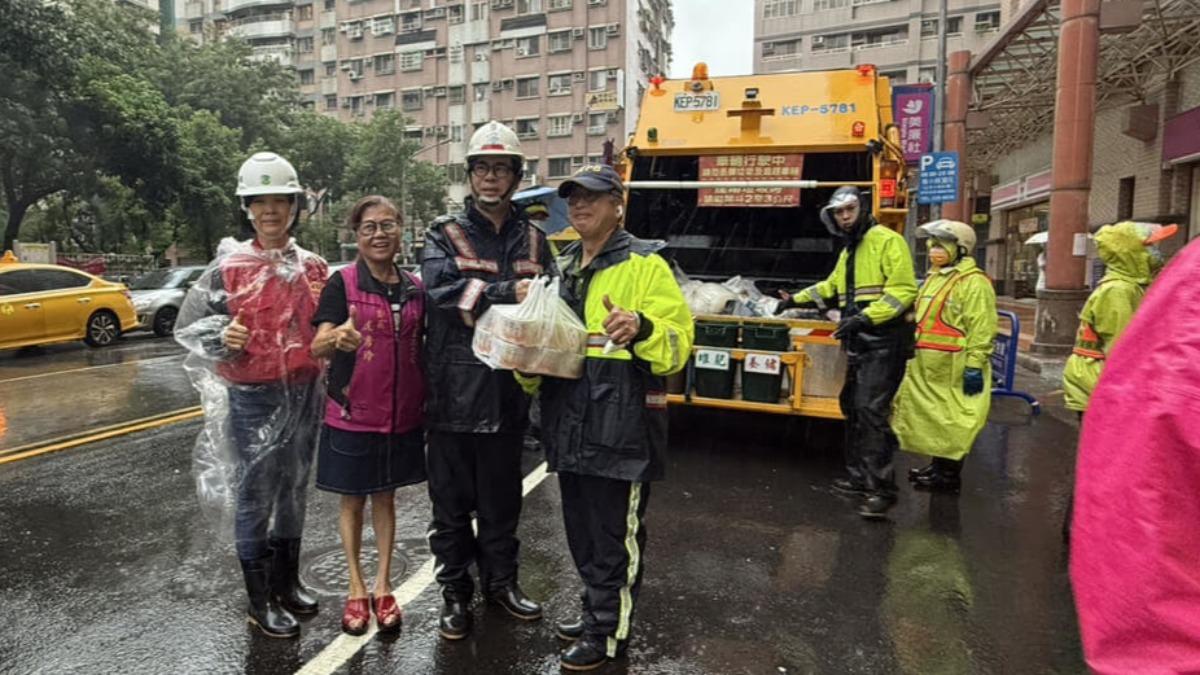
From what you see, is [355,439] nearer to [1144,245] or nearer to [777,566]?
[777,566]

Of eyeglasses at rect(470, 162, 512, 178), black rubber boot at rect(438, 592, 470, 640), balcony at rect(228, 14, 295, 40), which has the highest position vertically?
balcony at rect(228, 14, 295, 40)

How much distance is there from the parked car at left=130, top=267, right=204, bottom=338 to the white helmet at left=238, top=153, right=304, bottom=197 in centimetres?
1227

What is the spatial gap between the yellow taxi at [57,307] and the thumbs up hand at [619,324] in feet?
→ 40.9

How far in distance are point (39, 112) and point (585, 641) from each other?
18.2 metres

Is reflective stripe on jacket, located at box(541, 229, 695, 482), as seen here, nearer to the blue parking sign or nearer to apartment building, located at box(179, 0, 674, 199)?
the blue parking sign

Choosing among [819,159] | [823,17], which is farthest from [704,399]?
[823,17]

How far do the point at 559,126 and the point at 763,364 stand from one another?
46.8 meters

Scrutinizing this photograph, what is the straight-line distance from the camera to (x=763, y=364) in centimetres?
573

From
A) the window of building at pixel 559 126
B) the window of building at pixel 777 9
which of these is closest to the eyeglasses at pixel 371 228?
the window of building at pixel 777 9

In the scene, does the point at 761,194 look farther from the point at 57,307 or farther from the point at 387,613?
the point at 57,307

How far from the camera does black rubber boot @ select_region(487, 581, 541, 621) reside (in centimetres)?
335

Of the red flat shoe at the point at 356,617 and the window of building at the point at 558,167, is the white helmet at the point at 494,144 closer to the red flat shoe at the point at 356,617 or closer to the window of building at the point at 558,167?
the red flat shoe at the point at 356,617

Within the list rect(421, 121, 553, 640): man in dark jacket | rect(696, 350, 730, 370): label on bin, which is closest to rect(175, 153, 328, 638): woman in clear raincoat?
rect(421, 121, 553, 640): man in dark jacket

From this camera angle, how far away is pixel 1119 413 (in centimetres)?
98
